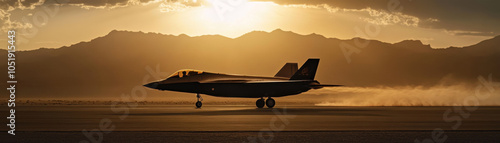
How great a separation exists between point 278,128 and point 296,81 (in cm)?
2241

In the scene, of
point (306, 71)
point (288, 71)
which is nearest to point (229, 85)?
point (306, 71)

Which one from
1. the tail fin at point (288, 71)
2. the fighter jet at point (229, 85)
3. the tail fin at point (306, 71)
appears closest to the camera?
the fighter jet at point (229, 85)

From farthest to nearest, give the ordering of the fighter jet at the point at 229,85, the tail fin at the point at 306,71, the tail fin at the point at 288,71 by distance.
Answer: the tail fin at the point at 288,71
the tail fin at the point at 306,71
the fighter jet at the point at 229,85

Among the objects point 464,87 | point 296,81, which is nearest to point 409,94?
point 464,87

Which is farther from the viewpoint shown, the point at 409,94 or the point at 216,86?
the point at 409,94

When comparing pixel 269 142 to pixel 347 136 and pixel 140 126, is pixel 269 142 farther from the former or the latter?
pixel 140 126

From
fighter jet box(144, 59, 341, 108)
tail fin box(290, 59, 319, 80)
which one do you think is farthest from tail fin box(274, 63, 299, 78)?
fighter jet box(144, 59, 341, 108)

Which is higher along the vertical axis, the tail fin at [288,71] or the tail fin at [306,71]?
the tail fin at [288,71]

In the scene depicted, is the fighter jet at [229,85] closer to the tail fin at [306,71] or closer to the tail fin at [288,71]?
the tail fin at [306,71]

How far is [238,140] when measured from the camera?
18500 millimetres

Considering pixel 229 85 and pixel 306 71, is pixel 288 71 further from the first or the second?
pixel 229 85

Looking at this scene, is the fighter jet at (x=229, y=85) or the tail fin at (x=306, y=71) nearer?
the fighter jet at (x=229, y=85)

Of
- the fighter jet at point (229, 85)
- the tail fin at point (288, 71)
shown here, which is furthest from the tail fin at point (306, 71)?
the tail fin at point (288, 71)

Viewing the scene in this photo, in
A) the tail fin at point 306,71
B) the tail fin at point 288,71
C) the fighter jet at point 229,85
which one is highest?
the tail fin at point 288,71
